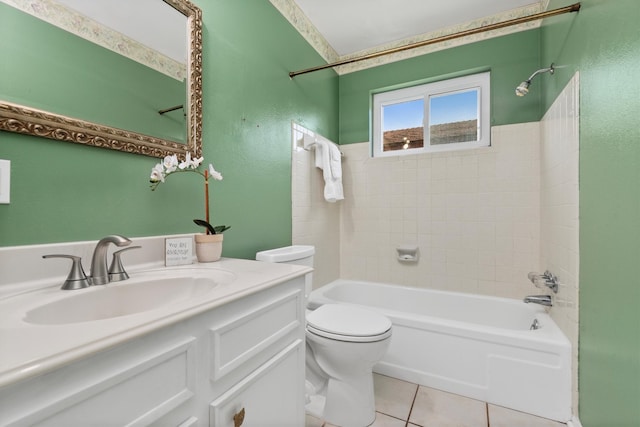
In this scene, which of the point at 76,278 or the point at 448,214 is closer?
the point at 76,278

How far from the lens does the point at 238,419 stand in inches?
30.3

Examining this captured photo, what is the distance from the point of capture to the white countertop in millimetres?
415

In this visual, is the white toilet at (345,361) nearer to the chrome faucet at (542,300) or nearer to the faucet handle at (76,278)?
the faucet handle at (76,278)

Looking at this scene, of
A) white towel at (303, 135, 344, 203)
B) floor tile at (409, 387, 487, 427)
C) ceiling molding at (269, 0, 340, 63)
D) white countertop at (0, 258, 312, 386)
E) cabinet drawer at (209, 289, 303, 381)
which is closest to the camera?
white countertop at (0, 258, 312, 386)

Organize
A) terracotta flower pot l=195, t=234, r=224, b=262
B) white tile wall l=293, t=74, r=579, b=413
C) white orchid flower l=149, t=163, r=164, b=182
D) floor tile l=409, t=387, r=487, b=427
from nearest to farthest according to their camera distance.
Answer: white orchid flower l=149, t=163, r=164, b=182 < terracotta flower pot l=195, t=234, r=224, b=262 < floor tile l=409, t=387, r=487, b=427 < white tile wall l=293, t=74, r=579, b=413

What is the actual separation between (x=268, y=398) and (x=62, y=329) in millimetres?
597

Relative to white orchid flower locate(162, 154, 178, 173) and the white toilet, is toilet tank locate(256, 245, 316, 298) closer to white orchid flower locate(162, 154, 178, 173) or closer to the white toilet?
the white toilet

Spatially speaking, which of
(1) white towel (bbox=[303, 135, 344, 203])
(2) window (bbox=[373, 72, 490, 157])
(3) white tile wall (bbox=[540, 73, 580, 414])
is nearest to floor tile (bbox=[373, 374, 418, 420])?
(3) white tile wall (bbox=[540, 73, 580, 414])

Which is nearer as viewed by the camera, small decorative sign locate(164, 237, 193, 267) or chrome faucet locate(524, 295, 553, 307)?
small decorative sign locate(164, 237, 193, 267)

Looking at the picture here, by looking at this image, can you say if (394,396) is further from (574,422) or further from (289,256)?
(289,256)

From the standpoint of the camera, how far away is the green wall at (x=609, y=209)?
89cm

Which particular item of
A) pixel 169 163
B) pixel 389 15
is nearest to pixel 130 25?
pixel 169 163

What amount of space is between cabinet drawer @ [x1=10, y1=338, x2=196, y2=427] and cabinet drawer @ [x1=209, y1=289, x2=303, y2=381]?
70 millimetres

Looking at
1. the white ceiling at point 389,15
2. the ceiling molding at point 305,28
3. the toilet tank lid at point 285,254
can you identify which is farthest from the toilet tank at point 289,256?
the white ceiling at point 389,15
